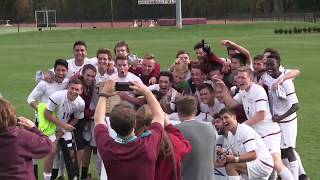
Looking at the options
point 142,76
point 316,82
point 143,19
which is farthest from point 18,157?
point 143,19

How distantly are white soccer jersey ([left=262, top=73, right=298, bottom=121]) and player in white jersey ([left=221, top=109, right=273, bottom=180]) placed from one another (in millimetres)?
1163

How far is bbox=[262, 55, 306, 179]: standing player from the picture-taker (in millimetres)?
8594

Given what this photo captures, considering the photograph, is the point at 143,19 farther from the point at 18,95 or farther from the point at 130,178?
the point at 130,178

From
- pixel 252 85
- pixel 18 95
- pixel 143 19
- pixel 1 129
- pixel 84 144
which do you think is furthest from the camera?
pixel 143 19

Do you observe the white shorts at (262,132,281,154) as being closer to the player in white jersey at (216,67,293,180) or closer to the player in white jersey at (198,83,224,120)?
the player in white jersey at (216,67,293,180)

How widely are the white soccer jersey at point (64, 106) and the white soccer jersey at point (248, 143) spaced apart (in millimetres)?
2617

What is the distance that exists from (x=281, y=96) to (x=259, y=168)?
1.46m

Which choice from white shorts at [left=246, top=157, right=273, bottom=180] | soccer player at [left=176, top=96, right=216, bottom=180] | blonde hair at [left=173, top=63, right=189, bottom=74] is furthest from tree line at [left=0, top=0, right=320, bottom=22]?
A: soccer player at [left=176, top=96, right=216, bottom=180]

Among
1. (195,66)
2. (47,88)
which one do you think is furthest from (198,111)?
(47,88)

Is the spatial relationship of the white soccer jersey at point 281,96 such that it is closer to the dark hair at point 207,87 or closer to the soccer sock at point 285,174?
the soccer sock at point 285,174

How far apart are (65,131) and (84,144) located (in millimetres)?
706

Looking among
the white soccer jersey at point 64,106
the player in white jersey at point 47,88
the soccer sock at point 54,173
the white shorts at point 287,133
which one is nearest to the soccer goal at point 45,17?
the player in white jersey at point 47,88

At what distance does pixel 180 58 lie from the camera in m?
9.88

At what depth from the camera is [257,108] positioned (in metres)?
7.93
